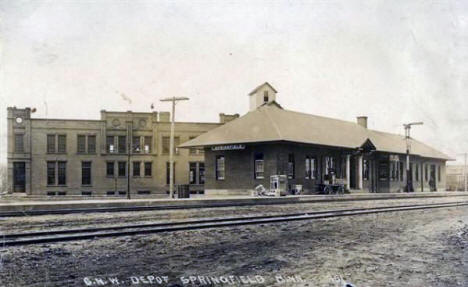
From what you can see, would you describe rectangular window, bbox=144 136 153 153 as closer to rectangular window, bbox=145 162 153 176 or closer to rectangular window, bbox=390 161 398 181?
rectangular window, bbox=145 162 153 176

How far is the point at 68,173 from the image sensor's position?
4578cm

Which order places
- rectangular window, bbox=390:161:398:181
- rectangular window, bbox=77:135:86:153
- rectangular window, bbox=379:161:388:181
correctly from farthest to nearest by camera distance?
rectangular window, bbox=77:135:86:153
rectangular window, bbox=390:161:398:181
rectangular window, bbox=379:161:388:181

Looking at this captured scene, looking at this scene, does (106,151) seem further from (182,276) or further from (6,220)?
(182,276)

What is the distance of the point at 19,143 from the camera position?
4506cm

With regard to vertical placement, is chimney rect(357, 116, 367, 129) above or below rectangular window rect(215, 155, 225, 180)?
→ above

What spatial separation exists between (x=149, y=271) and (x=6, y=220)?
9357 mm

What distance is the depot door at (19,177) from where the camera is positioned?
4484 centimetres

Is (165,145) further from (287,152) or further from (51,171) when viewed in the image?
(287,152)

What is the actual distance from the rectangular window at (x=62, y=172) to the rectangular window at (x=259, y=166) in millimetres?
22711

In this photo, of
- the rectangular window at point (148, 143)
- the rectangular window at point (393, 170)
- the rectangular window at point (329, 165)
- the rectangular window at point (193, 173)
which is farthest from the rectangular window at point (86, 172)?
the rectangular window at point (393, 170)

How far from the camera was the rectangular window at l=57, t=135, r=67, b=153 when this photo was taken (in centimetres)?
4584

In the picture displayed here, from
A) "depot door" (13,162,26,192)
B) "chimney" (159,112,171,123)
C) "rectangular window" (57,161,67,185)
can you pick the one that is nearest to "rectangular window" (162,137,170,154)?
"chimney" (159,112,171,123)

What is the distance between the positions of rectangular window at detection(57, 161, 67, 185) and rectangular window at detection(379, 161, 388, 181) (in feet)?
99.0

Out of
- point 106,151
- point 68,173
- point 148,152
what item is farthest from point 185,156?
point 68,173
